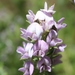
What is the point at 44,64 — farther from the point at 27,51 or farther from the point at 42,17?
the point at 42,17

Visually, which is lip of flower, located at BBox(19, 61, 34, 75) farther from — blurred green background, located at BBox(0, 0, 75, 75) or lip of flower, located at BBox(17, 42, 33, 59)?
blurred green background, located at BBox(0, 0, 75, 75)

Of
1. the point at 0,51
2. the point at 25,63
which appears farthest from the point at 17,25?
the point at 25,63

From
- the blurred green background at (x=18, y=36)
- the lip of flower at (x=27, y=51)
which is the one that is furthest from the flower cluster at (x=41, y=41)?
the blurred green background at (x=18, y=36)

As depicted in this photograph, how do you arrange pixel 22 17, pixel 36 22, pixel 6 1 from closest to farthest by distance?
pixel 36 22
pixel 22 17
pixel 6 1

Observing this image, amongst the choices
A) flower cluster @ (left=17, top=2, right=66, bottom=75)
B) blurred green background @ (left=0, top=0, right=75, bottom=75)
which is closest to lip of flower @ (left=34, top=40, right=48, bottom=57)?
flower cluster @ (left=17, top=2, right=66, bottom=75)

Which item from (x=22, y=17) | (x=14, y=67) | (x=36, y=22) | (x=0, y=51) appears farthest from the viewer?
(x=22, y=17)

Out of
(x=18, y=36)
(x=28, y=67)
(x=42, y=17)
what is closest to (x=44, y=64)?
(x=28, y=67)

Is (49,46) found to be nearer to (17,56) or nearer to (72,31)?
(17,56)

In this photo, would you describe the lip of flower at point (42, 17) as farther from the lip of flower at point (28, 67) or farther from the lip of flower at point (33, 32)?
the lip of flower at point (28, 67)
